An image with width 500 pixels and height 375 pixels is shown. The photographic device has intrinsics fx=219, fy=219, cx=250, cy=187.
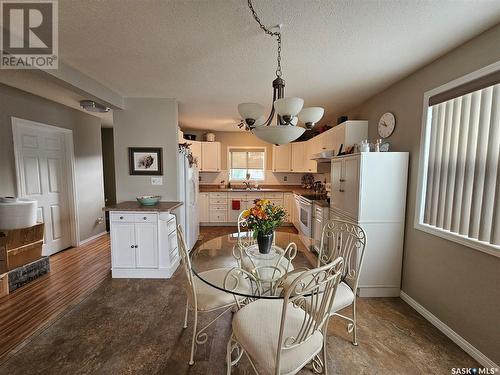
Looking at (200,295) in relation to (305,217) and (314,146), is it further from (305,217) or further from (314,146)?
(314,146)

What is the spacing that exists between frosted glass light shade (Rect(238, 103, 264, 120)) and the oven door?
95.7 inches

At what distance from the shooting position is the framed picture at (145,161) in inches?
125

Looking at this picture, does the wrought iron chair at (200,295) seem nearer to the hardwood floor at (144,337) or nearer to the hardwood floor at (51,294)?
the hardwood floor at (144,337)

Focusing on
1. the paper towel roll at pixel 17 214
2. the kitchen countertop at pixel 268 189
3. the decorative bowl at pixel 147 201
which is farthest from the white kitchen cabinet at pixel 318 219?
the paper towel roll at pixel 17 214

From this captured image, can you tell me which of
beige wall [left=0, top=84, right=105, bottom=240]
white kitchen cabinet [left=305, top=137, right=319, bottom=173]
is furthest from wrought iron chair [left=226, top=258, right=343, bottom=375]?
beige wall [left=0, top=84, right=105, bottom=240]

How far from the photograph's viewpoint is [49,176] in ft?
Answer: 11.5

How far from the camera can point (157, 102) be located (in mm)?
3139

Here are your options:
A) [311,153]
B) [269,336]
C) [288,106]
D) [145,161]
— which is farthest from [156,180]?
[311,153]

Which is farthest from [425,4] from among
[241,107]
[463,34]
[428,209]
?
[428,209]

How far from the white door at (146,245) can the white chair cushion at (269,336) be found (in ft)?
6.01

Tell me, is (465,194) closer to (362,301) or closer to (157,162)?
(362,301)

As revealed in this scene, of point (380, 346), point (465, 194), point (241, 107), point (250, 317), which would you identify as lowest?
point (380, 346)

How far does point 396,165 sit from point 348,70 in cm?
112

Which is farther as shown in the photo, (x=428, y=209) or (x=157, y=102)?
(x=157, y=102)
